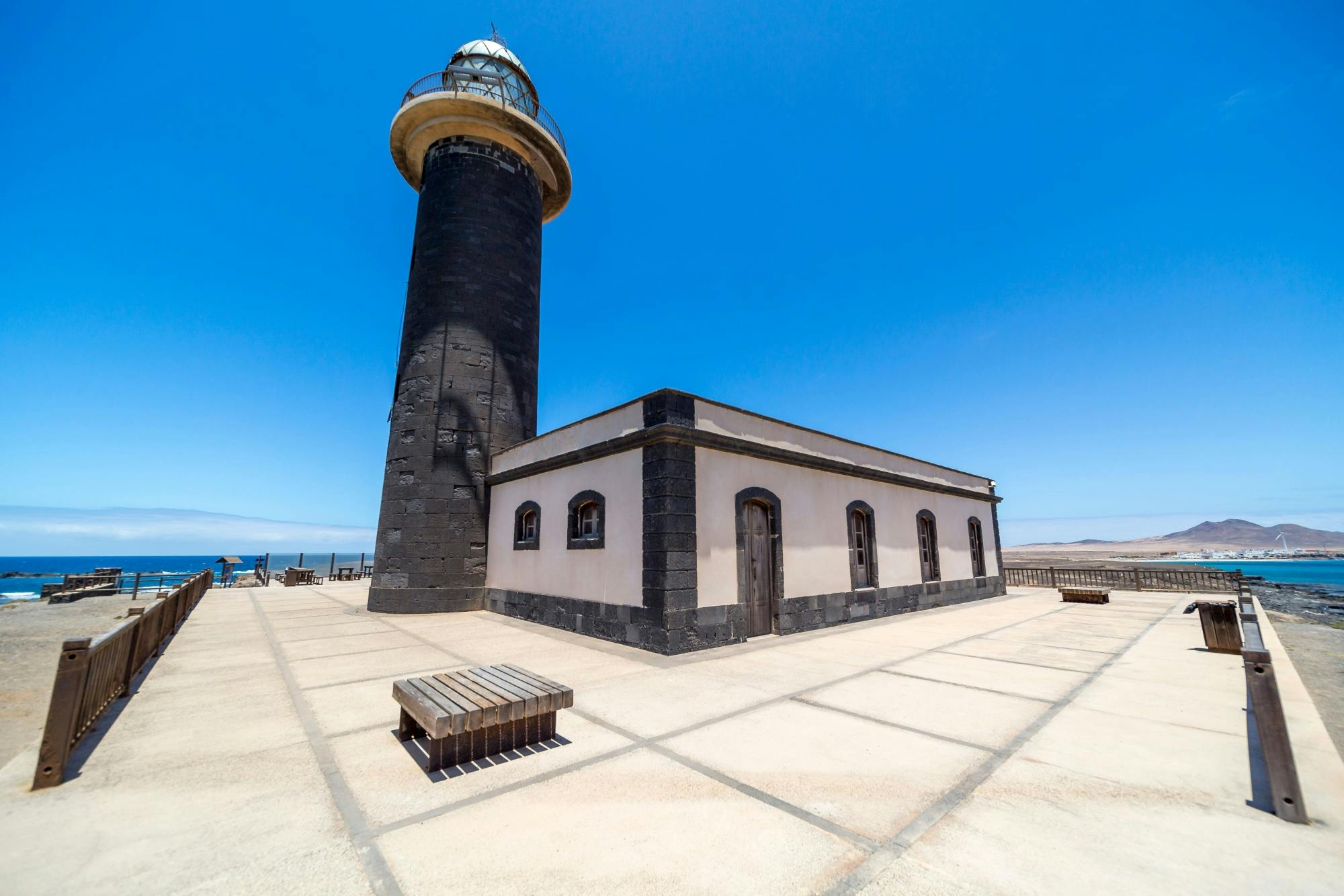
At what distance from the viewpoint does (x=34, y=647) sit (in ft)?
34.3

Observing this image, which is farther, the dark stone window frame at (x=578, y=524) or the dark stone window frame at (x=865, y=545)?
the dark stone window frame at (x=865, y=545)

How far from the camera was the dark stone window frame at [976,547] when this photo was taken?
1564 centimetres

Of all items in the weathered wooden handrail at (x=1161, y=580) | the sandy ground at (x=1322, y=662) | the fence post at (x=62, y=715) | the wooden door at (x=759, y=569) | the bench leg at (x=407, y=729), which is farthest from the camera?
the weathered wooden handrail at (x=1161, y=580)

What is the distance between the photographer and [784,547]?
30.3 feet

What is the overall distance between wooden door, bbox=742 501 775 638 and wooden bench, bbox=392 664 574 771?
16.3 ft

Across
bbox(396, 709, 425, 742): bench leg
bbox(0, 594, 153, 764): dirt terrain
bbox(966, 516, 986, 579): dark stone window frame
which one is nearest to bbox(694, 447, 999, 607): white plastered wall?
bbox(966, 516, 986, 579): dark stone window frame

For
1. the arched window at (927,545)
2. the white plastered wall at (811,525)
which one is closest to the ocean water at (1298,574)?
the arched window at (927,545)

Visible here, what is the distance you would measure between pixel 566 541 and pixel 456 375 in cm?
594

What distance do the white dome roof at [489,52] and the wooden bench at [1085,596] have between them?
2169 cm

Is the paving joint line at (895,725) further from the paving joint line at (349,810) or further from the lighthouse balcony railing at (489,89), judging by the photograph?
the lighthouse balcony railing at (489,89)

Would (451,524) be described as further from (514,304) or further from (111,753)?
(111,753)

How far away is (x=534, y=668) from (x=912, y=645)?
5.61 meters

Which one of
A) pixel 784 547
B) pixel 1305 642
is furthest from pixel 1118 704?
pixel 1305 642

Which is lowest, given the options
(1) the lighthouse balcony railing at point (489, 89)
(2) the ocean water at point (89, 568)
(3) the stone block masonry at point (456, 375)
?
(2) the ocean water at point (89, 568)
